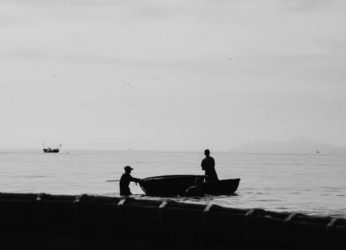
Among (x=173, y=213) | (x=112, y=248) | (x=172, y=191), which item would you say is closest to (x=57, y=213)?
(x=112, y=248)

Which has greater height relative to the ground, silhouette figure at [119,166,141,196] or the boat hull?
silhouette figure at [119,166,141,196]

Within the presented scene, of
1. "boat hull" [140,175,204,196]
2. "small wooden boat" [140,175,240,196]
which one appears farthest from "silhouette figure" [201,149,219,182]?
"boat hull" [140,175,204,196]

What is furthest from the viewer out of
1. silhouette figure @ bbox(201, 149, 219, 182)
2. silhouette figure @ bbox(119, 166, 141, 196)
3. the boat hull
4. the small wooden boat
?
the boat hull

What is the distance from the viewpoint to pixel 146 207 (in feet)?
23.7

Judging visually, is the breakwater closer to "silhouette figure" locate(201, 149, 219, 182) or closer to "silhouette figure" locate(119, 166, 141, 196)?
"silhouette figure" locate(119, 166, 141, 196)

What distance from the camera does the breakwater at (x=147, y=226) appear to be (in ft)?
20.8

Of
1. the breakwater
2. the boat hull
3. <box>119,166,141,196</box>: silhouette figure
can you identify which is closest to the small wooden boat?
the boat hull

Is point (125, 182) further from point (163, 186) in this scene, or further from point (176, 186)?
point (176, 186)

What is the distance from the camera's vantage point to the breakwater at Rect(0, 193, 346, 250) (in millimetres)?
6332

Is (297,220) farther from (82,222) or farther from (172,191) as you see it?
(172,191)

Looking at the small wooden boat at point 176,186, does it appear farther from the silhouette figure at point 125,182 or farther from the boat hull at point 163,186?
the silhouette figure at point 125,182

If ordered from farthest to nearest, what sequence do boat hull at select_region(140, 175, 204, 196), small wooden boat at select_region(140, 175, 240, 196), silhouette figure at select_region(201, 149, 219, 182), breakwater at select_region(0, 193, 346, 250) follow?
boat hull at select_region(140, 175, 204, 196) < small wooden boat at select_region(140, 175, 240, 196) < silhouette figure at select_region(201, 149, 219, 182) < breakwater at select_region(0, 193, 346, 250)

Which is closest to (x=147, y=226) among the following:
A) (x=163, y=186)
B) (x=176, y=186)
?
(x=163, y=186)

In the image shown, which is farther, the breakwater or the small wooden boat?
the small wooden boat
